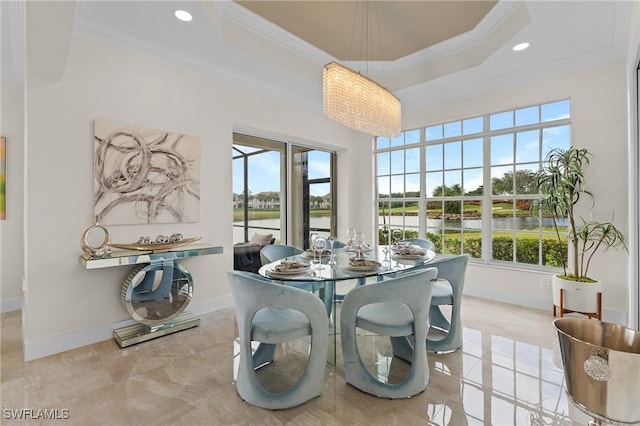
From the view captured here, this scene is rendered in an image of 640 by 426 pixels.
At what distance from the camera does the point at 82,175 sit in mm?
2842

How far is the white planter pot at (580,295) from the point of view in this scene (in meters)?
3.21

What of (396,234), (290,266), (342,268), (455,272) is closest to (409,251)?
(455,272)

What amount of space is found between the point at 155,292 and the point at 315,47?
3418 mm

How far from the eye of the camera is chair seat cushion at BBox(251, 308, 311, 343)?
1944mm

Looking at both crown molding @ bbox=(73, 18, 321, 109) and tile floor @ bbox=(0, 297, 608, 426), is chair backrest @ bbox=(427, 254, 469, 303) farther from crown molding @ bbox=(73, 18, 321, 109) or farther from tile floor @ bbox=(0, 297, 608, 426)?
crown molding @ bbox=(73, 18, 321, 109)

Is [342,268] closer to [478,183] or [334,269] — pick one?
[334,269]

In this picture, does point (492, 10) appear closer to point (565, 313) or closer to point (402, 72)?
point (402, 72)

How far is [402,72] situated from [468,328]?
3.50 metres

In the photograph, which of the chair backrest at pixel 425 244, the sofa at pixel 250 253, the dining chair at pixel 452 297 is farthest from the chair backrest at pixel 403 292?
the sofa at pixel 250 253

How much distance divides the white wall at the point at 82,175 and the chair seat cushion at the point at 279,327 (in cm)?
188

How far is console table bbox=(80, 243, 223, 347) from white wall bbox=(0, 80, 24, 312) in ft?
6.58

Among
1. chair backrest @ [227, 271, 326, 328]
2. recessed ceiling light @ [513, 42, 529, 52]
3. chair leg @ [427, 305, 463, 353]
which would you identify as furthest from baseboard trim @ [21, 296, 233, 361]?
recessed ceiling light @ [513, 42, 529, 52]

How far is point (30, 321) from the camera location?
8.53ft

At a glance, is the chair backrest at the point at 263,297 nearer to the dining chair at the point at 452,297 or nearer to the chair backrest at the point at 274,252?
the dining chair at the point at 452,297
